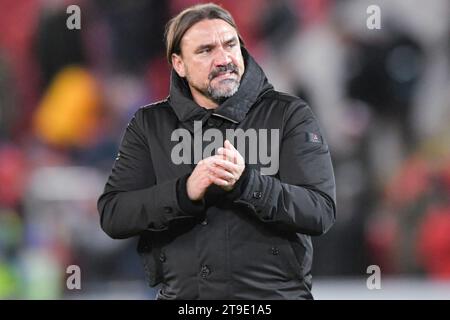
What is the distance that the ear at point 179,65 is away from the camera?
6.59 ft

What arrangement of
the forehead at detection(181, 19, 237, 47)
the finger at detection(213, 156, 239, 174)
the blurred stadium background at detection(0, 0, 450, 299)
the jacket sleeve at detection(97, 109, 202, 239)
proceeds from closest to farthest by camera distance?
the finger at detection(213, 156, 239, 174) < the jacket sleeve at detection(97, 109, 202, 239) < the forehead at detection(181, 19, 237, 47) < the blurred stadium background at detection(0, 0, 450, 299)

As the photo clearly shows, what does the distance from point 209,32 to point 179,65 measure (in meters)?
0.11

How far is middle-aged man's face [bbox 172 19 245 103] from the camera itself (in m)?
1.91

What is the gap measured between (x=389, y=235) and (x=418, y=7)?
3.54 ft

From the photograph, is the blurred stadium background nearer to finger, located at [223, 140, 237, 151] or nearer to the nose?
the nose

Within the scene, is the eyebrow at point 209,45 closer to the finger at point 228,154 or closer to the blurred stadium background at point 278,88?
the finger at point 228,154

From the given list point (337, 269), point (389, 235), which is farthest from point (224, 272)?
point (389, 235)

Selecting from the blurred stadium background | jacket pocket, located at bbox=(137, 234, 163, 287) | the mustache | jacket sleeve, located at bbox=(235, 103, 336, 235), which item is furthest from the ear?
the blurred stadium background

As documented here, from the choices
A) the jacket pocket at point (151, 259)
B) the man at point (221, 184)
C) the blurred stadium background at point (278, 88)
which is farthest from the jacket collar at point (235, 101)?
the blurred stadium background at point (278, 88)

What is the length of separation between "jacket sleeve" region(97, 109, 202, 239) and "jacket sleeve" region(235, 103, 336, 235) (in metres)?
0.13

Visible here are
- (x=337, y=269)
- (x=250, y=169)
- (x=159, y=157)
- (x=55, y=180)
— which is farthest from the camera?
(x=55, y=180)

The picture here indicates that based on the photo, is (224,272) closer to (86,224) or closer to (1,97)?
(86,224)
